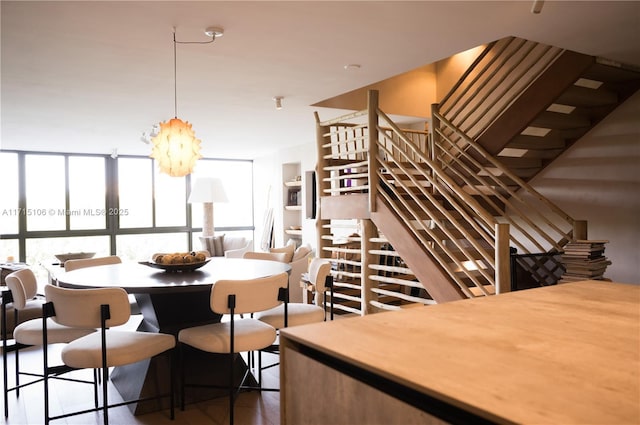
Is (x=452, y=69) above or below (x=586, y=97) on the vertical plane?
above

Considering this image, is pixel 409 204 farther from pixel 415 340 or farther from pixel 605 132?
pixel 415 340

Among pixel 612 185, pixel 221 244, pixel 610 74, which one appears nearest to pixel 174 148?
pixel 610 74

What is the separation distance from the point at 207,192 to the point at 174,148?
5101mm

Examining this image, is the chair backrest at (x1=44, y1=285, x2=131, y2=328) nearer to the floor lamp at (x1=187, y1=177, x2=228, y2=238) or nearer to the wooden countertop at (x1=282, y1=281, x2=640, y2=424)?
the wooden countertop at (x1=282, y1=281, x2=640, y2=424)

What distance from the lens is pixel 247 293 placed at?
2887 mm

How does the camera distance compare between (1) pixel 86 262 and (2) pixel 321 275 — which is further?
(1) pixel 86 262

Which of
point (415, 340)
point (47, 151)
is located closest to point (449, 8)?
point (415, 340)

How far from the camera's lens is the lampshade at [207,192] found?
8.75 metres

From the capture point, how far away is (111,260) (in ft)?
15.0

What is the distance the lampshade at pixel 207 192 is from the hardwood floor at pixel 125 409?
512 cm

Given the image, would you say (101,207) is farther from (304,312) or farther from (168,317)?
(304,312)

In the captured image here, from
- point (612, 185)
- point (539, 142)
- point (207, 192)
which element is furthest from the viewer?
point (207, 192)

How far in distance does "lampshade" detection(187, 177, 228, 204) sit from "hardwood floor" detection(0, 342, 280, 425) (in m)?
5.12

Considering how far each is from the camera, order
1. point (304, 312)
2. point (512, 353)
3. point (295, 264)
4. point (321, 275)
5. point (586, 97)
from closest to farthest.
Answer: point (512, 353) < point (304, 312) < point (321, 275) < point (586, 97) < point (295, 264)
